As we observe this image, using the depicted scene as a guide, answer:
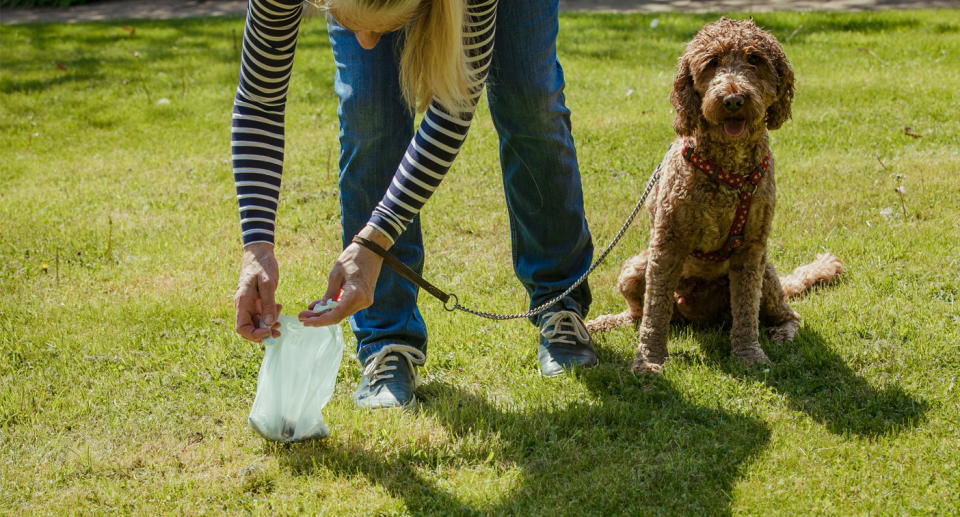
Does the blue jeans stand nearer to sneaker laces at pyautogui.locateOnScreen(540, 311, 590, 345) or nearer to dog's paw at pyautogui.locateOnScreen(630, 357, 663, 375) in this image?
sneaker laces at pyautogui.locateOnScreen(540, 311, 590, 345)

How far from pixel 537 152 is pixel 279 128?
3.08 ft

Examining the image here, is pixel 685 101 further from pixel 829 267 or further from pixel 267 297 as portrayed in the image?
pixel 267 297

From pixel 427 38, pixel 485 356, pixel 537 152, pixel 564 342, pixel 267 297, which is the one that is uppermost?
pixel 427 38

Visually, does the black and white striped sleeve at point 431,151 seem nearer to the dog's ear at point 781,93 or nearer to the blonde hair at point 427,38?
the blonde hair at point 427,38

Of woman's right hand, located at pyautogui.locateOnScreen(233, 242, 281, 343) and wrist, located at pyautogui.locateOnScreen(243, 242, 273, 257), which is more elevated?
wrist, located at pyautogui.locateOnScreen(243, 242, 273, 257)

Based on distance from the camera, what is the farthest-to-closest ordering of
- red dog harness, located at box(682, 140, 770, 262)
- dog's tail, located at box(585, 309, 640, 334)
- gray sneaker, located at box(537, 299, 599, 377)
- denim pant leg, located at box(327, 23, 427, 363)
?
dog's tail, located at box(585, 309, 640, 334) → gray sneaker, located at box(537, 299, 599, 377) → red dog harness, located at box(682, 140, 770, 262) → denim pant leg, located at box(327, 23, 427, 363)

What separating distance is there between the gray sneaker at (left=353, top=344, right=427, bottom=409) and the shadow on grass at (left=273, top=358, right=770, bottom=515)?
0.09m

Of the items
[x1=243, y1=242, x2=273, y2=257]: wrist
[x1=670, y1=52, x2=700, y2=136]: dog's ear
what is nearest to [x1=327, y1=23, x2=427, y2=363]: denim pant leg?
[x1=243, y1=242, x2=273, y2=257]: wrist

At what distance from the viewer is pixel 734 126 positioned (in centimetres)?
290

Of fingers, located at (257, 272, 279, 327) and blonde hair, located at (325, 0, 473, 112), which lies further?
fingers, located at (257, 272, 279, 327)

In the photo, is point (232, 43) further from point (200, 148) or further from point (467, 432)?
point (467, 432)

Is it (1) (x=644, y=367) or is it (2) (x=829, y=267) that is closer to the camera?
(1) (x=644, y=367)

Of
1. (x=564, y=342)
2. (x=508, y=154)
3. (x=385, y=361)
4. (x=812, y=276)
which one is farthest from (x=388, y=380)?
(x=812, y=276)

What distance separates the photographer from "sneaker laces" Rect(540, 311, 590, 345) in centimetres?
331
